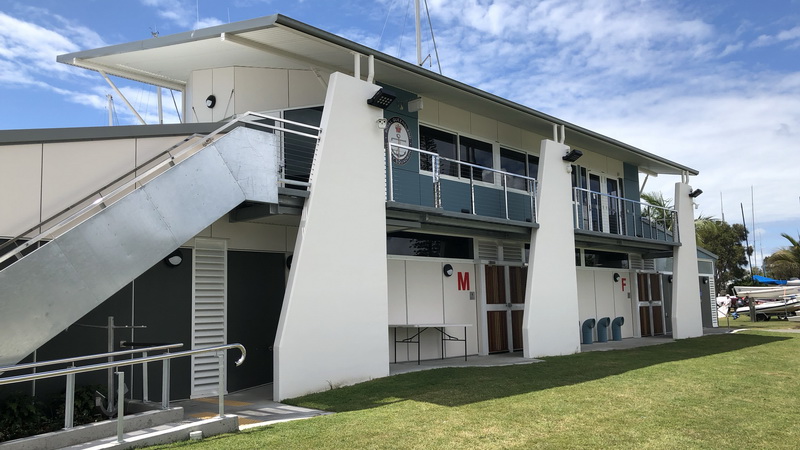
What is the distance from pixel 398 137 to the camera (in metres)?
13.8

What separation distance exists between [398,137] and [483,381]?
5457 millimetres

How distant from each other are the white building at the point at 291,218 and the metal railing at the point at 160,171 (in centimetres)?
4

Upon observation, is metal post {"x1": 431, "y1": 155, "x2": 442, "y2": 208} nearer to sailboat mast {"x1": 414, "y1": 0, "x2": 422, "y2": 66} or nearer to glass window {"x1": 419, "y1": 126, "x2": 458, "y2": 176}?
glass window {"x1": 419, "y1": 126, "x2": 458, "y2": 176}

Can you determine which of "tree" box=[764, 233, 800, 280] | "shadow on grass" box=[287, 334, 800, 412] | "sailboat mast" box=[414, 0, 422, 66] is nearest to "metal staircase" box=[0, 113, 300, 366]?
"shadow on grass" box=[287, 334, 800, 412]

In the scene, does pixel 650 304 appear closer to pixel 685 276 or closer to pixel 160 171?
pixel 685 276

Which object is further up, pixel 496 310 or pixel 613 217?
pixel 613 217

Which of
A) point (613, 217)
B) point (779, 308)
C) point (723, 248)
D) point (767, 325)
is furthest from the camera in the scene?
point (723, 248)

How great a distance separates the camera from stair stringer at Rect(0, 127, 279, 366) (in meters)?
6.96

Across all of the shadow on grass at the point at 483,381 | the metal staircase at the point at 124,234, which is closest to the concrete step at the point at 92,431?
the metal staircase at the point at 124,234

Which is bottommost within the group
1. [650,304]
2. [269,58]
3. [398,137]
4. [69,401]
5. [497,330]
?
[69,401]

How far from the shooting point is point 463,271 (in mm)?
15703

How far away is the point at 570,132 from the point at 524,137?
1.22 m

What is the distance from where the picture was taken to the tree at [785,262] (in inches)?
1658

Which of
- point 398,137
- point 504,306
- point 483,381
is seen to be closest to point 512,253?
point 504,306
